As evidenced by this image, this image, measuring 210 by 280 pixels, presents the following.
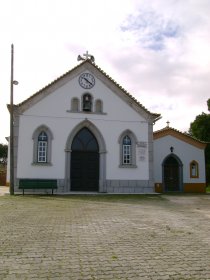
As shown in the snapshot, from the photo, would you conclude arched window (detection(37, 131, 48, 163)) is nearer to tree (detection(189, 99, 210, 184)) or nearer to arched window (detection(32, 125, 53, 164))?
arched window (detection(32, 125, 53, 164))

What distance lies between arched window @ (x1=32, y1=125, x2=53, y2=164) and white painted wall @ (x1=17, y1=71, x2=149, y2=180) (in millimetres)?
241

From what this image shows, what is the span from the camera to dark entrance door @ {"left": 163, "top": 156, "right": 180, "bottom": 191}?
25.6 m

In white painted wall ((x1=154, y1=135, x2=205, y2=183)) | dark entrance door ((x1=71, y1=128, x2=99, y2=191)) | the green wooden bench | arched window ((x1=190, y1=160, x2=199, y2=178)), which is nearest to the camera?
the green wooden bench

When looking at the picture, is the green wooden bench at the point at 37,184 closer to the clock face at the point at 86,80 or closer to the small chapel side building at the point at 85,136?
the small chapel side building at the point at 85,136

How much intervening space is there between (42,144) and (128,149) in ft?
18.1

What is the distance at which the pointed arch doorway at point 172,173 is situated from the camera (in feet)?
83.9

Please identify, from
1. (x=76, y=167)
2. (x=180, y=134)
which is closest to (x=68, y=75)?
(x=76, y=167)

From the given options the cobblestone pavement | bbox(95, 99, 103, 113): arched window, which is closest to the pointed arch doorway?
bbox(95, 99, 103, 113): arched window

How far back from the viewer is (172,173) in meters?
25.8

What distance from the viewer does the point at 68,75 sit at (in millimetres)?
21703

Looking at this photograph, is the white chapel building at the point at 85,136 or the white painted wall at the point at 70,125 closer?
the white painted wall at the point at 70,125

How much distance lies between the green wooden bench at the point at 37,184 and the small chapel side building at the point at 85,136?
339mm

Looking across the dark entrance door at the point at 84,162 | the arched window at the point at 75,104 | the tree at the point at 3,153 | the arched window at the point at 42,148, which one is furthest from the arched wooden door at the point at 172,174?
the tree at the point at 3,153

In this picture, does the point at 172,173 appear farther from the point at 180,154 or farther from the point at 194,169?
the point at 194,169
